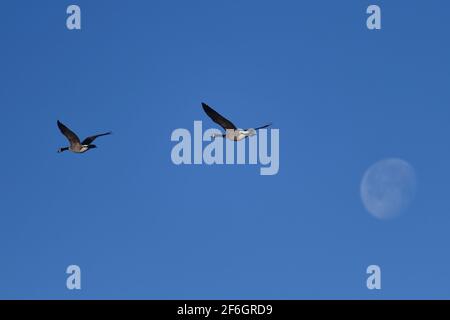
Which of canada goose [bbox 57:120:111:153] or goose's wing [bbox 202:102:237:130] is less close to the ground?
goose's wing [bbox 202:102:237:130]

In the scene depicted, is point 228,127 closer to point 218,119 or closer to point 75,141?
point 218,119

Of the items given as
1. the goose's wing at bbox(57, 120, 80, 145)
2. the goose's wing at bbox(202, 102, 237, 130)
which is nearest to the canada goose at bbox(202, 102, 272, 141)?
the goose's wing at bbox(202, 102, 237, 130)

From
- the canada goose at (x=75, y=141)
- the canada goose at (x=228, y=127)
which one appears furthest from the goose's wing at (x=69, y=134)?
the canada goose at (x=228, y=127)

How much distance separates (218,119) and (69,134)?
463cm

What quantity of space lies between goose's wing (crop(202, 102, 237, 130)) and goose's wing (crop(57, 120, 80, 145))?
4062 millimetres

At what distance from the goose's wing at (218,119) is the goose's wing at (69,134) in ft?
13.3

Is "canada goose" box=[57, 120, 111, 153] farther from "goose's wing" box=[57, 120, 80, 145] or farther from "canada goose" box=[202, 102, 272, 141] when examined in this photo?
"canada goose" box=[202, 102, 272, 141]

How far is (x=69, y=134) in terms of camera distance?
25109 mm

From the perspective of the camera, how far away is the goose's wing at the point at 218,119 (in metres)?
24.1

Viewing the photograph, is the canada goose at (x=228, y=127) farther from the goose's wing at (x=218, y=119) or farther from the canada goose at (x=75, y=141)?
the canada goose at (x=75, y=141)

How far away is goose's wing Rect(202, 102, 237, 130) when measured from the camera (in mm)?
24141
